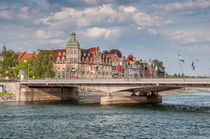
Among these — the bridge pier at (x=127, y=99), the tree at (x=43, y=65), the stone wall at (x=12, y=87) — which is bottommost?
the bridge pier at (x=127, y=99)

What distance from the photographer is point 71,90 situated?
385 ft

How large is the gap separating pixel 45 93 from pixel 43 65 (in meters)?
18.0

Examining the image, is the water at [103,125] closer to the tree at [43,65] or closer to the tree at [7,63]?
the tree at [43,65]

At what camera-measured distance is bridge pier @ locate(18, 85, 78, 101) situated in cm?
10331

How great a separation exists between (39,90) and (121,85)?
113 feet

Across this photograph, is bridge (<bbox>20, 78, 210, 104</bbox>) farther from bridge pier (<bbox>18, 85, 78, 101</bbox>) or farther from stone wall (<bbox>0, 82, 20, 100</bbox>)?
stone wall (<bbox>0, 82, 20, 100</bbox>)

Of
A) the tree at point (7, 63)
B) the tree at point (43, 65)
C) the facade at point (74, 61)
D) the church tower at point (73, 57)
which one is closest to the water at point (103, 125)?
the tree at point (43, 65)

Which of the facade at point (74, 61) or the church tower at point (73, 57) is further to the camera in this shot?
the facade at point (74, 61)

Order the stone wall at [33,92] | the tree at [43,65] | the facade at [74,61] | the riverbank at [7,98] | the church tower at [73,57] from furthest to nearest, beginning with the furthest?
the facade at [74,61]
the church tower at [73,57]
the tree at [43,65]
the stone wall at [33,92]
the riverbank at [7,98]

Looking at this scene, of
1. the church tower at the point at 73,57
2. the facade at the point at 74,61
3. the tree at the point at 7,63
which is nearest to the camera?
the tree at the point at 7,63

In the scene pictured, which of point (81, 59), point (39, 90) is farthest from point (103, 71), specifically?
point (39, 90)

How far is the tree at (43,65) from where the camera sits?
124 meters

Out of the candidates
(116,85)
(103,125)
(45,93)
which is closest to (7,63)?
(45,93)

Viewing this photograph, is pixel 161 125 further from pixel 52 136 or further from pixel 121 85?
pixel 121 85
